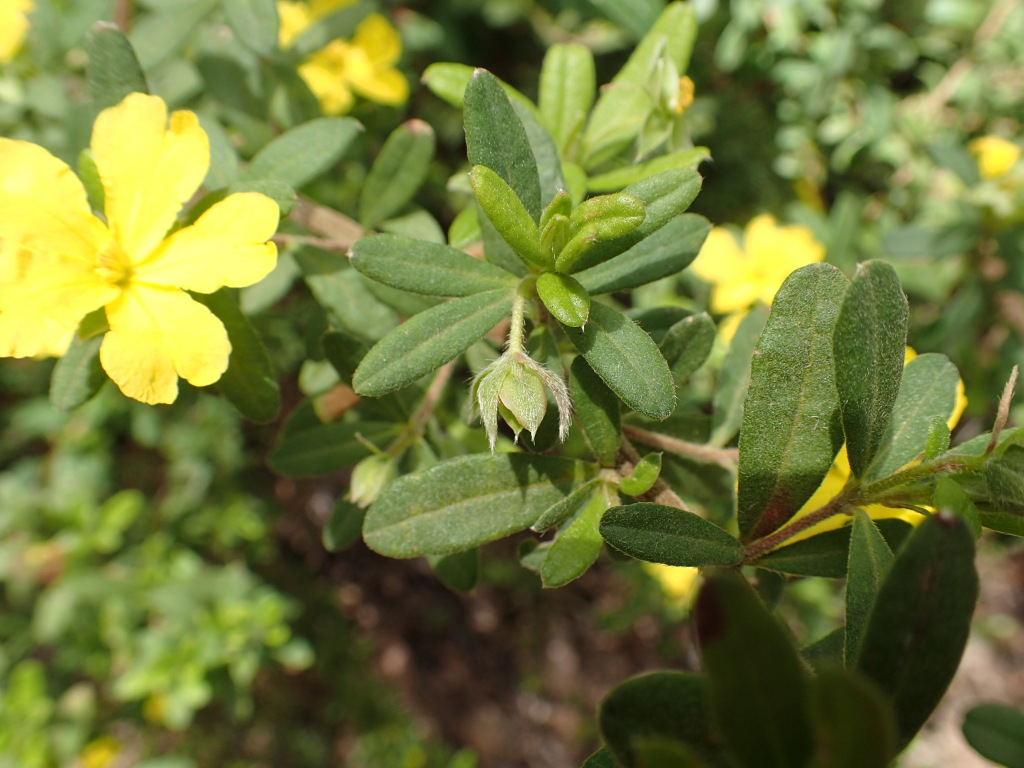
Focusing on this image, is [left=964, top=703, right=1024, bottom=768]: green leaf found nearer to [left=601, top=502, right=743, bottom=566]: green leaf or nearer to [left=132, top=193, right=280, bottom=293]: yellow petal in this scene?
[left=601, top=502, right=743, bottom=566]: green leaf

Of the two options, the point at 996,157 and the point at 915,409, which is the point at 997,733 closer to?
the point at 915,409

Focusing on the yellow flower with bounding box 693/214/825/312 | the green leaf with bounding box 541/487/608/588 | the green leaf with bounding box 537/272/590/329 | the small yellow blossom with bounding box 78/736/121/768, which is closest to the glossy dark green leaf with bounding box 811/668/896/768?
the green leaf with bounding box 541/487/608/588

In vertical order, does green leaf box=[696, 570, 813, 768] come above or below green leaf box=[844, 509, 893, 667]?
above

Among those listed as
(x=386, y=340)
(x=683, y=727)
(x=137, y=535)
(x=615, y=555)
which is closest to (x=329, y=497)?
(x=137, y=535)

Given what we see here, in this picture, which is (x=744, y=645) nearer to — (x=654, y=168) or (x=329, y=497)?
(x=654, y=168)

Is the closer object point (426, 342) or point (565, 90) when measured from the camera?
point (426, 342)

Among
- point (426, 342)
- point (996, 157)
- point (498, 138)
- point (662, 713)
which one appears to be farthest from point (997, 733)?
point (996, 157)
